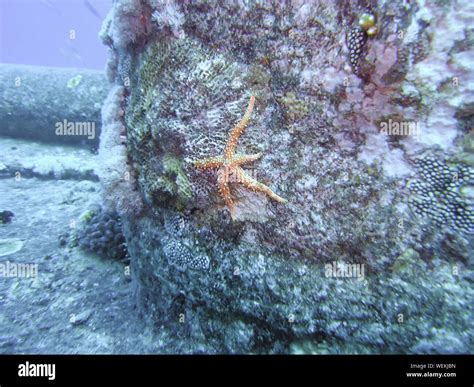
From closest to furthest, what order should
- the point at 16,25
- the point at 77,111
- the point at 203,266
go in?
the point at 203,266 < the point at 77,111 < the point at 16,25

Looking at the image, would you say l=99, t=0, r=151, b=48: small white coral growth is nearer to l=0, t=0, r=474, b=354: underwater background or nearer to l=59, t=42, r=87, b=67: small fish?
l=0, t=0, r=474, b=354: underwater background

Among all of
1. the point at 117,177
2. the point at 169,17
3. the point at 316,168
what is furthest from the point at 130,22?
the point at 316,168

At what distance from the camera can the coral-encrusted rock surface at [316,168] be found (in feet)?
7.38

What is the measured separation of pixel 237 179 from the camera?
263cm

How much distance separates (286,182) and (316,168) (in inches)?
11.5

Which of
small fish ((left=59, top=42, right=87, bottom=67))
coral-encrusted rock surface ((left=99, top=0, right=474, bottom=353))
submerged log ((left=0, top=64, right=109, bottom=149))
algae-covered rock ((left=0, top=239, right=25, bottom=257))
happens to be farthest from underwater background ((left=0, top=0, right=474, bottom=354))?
small fish ((left=59, top=42, right=87, bottom=67))

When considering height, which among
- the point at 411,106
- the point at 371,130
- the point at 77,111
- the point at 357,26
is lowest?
the point at 371,130

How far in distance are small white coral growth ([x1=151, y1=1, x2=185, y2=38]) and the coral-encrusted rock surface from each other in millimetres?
17

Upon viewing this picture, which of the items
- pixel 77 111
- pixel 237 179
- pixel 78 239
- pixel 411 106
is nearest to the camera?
pixel 411 106

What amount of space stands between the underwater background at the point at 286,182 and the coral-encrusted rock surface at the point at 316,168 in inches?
0.5

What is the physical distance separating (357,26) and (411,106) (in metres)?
0.76

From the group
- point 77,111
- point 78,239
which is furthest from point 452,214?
point 77,111

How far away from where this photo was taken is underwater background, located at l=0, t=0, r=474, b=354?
2268 millimetres
